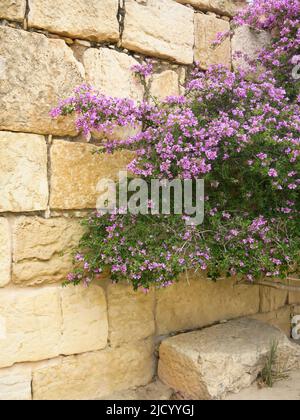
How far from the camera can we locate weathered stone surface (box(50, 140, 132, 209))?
2.75 m

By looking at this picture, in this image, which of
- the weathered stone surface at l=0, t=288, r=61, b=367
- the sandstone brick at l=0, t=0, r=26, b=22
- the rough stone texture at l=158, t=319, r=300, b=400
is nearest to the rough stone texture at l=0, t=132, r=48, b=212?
the weathered stone surface at l=0, t=288, r=61, b=367

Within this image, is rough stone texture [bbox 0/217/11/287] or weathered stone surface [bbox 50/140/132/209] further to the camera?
weathered stone surface [bbox 50/140/132/209]

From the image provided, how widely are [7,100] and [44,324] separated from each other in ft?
4.17

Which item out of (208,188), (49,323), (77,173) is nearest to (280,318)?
(208,188)

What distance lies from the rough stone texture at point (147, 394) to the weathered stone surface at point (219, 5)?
271cm

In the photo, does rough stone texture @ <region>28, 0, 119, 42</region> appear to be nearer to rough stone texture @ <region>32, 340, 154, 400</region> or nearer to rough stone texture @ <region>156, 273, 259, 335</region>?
rough stone texture @ <region>156, 273, 259, 335</region>

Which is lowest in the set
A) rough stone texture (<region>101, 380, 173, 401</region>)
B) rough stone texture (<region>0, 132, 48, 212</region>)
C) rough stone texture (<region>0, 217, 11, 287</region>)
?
rough stone texture (<region>101, 380, 173, 401</region>)

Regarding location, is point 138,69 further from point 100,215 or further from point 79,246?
point 79,246

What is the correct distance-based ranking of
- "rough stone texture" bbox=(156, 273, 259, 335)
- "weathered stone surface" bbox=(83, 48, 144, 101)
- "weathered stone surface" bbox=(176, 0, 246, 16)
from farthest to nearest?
1. "weathered stone surface" bbox=(176, 0, 246, 16)
2. "rough stone texture" bbox=(156, 273, 259, 335)
3. "weathered stone surface" bbox=(83, 48, 144, 101)

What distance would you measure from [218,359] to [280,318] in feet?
4.75

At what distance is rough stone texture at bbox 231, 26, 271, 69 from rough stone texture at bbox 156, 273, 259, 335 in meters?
1.75

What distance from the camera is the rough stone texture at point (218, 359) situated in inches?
111

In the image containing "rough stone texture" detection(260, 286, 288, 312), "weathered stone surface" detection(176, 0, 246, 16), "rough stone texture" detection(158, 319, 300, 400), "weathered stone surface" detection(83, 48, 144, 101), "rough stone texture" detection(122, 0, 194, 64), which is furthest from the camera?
"rough stone texture" detection(260, 286, 288, 312)

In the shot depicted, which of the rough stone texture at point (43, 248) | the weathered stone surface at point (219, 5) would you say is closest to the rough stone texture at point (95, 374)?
the rough stone texture at point (43, 248)
